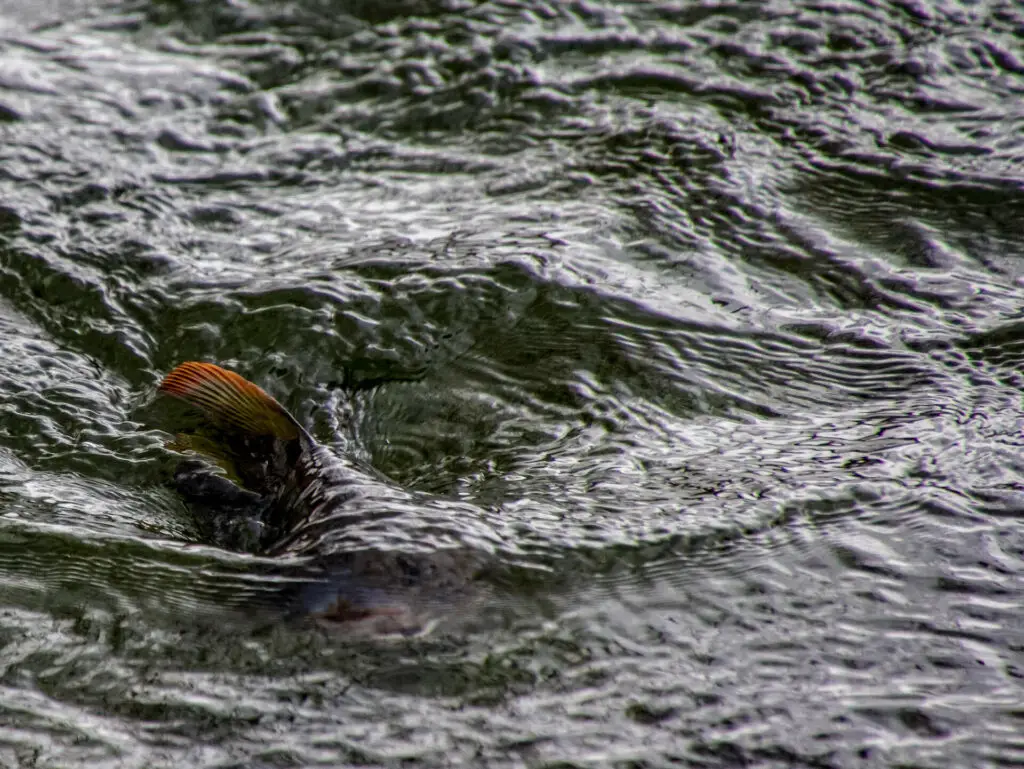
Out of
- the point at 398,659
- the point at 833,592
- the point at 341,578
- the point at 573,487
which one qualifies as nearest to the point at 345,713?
the point at 398,659

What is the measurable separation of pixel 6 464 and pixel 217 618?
110cm

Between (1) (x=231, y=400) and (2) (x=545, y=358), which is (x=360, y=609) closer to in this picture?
(1) (x=231, y=400)

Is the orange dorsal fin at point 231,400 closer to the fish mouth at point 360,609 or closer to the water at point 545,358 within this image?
the water at point 545,358

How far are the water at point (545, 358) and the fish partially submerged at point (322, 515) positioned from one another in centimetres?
6

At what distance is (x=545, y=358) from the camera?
13.5ft

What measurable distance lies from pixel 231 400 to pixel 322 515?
21.1 inches

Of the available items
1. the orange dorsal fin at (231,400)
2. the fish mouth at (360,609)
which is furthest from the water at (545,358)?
the orange dorsal fin at (231,400)

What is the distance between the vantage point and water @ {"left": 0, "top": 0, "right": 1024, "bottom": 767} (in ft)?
8.75

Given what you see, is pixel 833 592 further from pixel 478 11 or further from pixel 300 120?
pixel 478 11

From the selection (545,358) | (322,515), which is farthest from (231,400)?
(545,358)

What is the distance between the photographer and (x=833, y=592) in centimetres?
296

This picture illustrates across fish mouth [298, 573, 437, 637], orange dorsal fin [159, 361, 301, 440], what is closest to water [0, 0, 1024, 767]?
fish mouth [298, 573, 437, 637]

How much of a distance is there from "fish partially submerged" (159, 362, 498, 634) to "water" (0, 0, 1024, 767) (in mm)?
63

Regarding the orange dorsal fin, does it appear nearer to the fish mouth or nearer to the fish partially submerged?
the fish partially submerged
